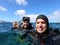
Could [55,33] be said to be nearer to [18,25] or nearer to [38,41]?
[38,41]

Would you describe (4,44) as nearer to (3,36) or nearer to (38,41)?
(3,36)

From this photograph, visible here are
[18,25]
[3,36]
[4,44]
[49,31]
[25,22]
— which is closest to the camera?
[49,31]

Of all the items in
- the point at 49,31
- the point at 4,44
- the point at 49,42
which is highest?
the point at 49,31

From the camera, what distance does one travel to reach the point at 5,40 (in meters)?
12.0

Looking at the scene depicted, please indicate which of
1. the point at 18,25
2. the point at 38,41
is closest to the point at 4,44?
the point at 18,25

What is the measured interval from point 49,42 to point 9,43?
5.82 meters

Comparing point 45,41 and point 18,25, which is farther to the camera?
point 18,25

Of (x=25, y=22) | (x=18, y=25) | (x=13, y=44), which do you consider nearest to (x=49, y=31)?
(x=25, y=22)

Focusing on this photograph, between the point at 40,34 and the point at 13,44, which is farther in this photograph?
the point at 13,44

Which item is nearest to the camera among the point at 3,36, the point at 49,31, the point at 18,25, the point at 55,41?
the point at 55,41

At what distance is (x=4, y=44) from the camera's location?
11.0 metres

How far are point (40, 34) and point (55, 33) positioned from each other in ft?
2.17

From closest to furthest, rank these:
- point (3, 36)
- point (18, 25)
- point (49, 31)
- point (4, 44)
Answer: point (49, 31)
point (4, 44)
point (18, 25)
point (3, 36)

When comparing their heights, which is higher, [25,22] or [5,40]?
[25,22]
